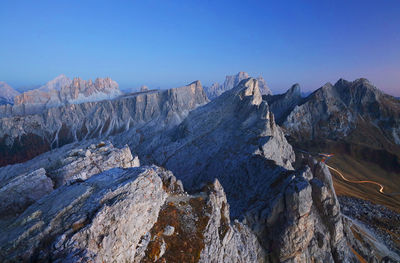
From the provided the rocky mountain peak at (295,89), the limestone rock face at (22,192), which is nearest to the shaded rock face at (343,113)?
the rocky mountain peak at (295,89)

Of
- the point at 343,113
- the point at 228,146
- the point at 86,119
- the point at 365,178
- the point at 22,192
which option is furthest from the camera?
the point at 86,119

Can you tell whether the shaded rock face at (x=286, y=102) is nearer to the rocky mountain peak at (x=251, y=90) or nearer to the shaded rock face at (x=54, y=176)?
the rocky mountain peak at (x=251, y=90)

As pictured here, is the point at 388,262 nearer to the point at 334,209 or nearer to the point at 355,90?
the point at 334,209

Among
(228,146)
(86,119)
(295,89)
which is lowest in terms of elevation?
(86,119)

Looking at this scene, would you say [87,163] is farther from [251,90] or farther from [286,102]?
[286,102]

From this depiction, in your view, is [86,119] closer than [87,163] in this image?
No

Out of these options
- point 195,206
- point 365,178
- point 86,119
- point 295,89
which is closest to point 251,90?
point 365,178

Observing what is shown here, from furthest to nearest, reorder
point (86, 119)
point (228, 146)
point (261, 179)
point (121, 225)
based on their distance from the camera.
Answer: point (86, 119) → point (228, 146) → point (261, 179) → point (121, 225)
